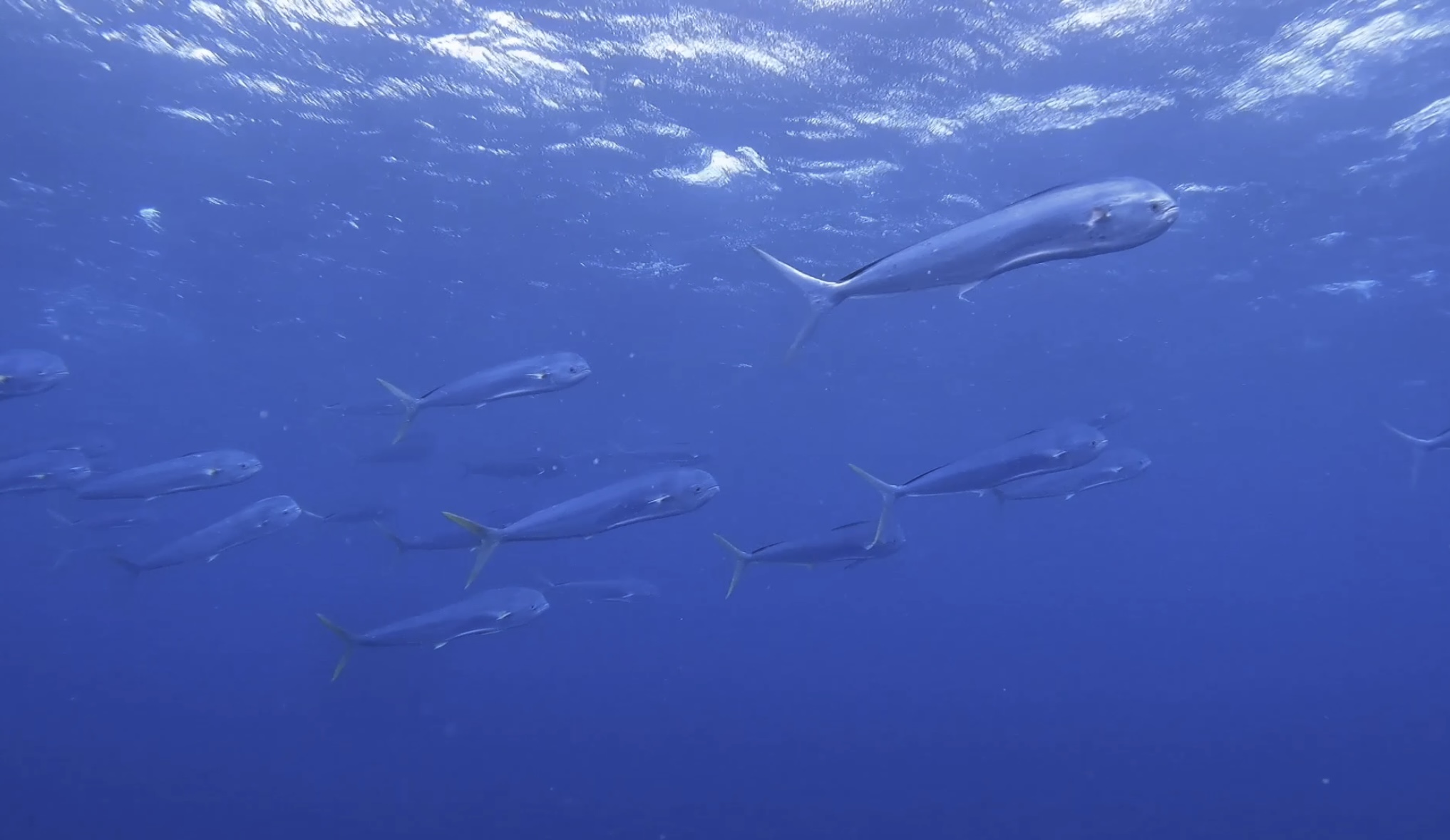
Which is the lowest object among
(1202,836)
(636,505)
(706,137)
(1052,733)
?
(1052,733)

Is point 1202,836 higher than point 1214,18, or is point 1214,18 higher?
point 1214,18

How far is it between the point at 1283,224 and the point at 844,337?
12422 millimetres

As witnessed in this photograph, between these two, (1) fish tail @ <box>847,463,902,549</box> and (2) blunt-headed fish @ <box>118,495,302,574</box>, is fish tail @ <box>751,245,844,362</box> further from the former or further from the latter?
(2) blunt-headed fish @ <box>118,495,302,574</box>

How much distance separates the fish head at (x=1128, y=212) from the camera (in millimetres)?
3783

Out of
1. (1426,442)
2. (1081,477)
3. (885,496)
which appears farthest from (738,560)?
(1426,442)

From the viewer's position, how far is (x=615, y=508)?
6.96 meters

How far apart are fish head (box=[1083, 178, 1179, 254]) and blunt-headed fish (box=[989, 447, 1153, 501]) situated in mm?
6734

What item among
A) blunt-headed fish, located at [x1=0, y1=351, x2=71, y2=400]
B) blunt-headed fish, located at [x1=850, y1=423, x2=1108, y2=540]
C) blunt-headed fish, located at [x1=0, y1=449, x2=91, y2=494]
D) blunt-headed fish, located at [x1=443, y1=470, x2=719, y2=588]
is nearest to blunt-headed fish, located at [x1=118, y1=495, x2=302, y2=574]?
blunt-headed fish, located at [x1=0, y1=449, x2=91, y2=494]

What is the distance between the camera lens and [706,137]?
15.1 metres

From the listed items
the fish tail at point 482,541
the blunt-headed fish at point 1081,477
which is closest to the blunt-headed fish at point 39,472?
the fish tail at point 482,541

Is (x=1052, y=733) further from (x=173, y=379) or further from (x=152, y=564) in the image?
(x=173, y=379)

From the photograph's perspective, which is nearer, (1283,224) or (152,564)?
(152,564)

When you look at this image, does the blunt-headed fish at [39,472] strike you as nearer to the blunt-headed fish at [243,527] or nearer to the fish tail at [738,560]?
the blunt-headed fish at [243,527]

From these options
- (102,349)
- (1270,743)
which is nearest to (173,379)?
(102,349)
